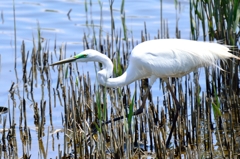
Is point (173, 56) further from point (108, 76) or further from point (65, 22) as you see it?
point (65, 22)

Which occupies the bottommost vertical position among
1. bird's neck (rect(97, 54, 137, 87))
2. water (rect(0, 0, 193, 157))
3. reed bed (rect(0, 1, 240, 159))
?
reed bed (rect(0, 1, 240, 159))

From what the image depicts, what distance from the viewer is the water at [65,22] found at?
8318mm

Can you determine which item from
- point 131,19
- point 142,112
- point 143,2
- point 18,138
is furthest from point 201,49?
point 143,2

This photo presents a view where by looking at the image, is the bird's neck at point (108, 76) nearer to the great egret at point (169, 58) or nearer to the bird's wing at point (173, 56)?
the great egret at point (169, 58)

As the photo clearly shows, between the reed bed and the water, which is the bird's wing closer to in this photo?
the reed bed

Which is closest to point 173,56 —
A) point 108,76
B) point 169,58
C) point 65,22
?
point 169,58

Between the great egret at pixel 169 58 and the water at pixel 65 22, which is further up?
the water at pixel 65 22

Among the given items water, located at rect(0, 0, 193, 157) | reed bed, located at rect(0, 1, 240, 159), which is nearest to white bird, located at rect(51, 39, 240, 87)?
reed bed, located at rect(0, 1, 240, 159)

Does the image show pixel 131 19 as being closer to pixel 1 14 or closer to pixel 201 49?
pixel 1 14

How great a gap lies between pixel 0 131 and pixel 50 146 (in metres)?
0.48

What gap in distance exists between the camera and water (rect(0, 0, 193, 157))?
27.3 ft

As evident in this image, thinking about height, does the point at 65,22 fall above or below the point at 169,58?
Result: above

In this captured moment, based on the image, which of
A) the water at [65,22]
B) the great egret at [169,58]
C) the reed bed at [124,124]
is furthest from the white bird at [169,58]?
the water at [65,22]

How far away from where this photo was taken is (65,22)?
32.9 feet
